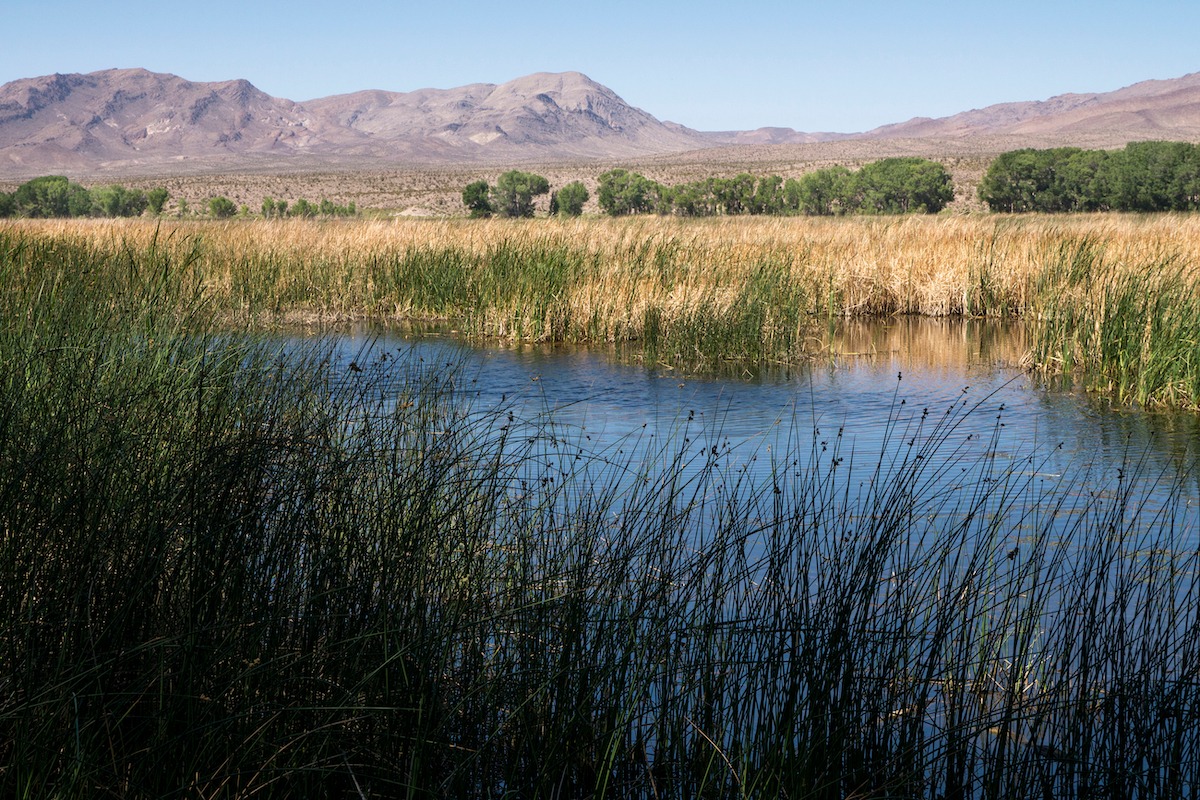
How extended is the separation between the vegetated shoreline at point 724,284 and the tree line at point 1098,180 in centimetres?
2509

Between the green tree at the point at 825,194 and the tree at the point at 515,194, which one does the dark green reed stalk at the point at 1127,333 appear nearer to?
the green tree at the point at 825,194

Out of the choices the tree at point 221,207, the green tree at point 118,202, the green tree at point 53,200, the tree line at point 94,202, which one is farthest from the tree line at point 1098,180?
the green tree at point 53,200

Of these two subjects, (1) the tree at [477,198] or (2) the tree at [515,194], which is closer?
(1) the tree at [477,198]

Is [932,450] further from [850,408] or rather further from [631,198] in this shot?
[631,198]

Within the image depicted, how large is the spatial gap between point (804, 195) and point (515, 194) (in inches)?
559

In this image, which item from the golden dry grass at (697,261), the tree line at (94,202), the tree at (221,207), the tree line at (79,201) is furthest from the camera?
the tree line at (79,201)

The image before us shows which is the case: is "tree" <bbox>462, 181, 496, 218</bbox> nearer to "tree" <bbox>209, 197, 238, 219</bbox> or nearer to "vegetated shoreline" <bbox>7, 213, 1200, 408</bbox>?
"tree" <bbox>209, 197, 238, 219</bbox>

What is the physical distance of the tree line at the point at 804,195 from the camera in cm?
4544

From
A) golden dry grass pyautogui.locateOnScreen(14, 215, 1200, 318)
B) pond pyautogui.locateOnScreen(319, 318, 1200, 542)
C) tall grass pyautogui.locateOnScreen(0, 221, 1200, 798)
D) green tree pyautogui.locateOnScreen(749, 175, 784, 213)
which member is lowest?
pond pyautogui.locateOnScreen(319, 318, 1200, 542)

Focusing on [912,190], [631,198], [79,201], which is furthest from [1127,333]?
[79,201]

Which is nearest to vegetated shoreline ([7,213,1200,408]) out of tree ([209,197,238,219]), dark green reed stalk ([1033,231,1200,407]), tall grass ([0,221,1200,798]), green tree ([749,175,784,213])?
dark green reed stalk ([1033,231,1200,407])

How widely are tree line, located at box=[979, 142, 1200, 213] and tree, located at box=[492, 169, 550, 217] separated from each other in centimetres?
2038

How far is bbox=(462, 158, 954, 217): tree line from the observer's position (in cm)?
4544

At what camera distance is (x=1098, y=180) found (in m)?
40.4
